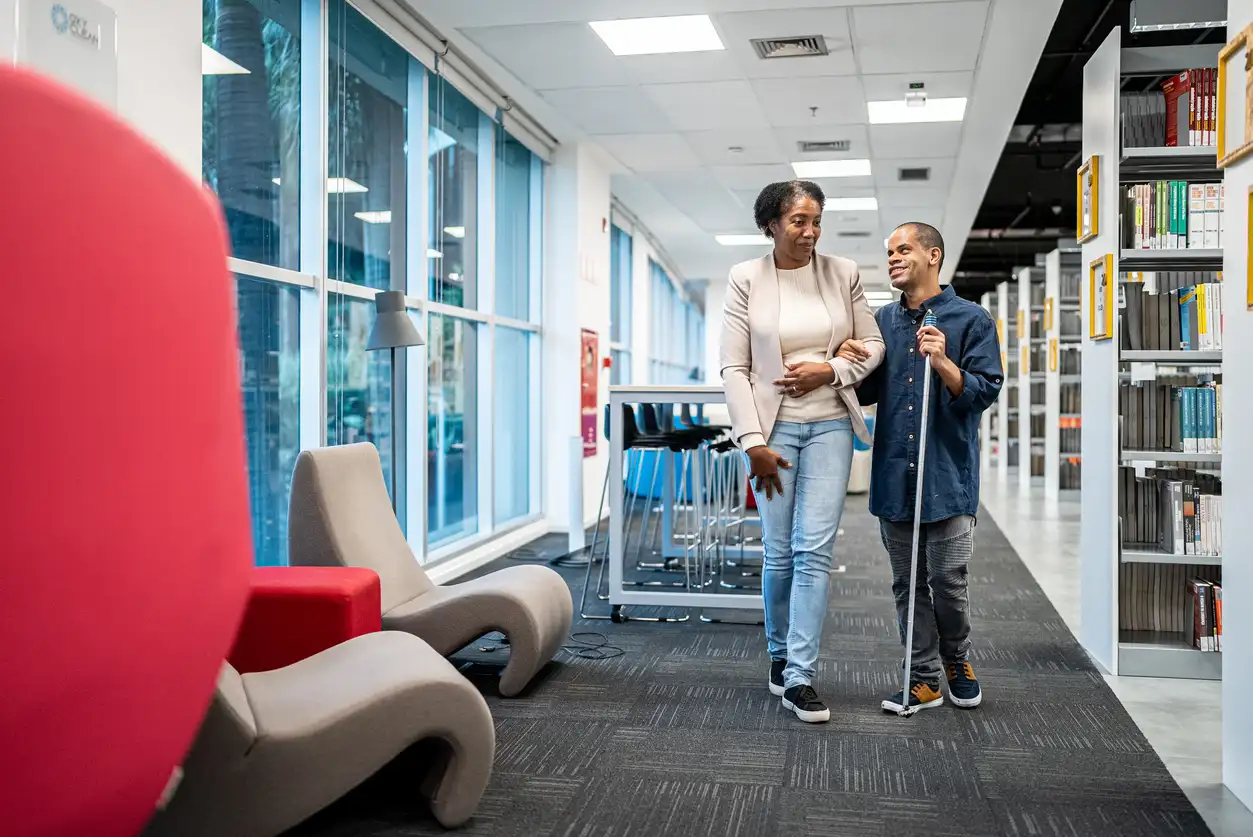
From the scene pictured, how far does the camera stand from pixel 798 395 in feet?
10.3

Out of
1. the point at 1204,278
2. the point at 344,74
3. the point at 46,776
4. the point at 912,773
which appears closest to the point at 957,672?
the point at 912,773

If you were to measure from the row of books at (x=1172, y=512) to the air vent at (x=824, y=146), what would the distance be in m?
4.43

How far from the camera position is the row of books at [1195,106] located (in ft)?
12.2

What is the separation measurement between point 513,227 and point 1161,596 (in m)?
5.03

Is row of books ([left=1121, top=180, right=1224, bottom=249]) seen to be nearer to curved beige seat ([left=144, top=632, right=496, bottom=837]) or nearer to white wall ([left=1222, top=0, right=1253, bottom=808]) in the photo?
white wall ([left=1222, top=0, right=1253, bottom=808])

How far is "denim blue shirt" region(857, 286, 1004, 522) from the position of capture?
10.1ft

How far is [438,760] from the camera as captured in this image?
7.89 ft

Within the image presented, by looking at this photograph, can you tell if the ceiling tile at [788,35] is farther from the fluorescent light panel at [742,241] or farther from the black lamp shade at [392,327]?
the fluorescent light panel at [742,241]

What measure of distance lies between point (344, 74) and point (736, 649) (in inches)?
121

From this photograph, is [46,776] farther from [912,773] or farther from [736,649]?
[736,649]

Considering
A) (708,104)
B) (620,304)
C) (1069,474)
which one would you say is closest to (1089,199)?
(708,104)

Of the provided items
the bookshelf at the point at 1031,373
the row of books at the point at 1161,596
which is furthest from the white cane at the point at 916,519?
the bookshelf at the point at 1031,373

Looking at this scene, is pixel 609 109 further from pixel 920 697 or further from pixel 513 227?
pixel 920 697

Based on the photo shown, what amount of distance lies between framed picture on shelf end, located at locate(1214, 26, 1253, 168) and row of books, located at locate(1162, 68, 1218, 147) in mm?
1164
